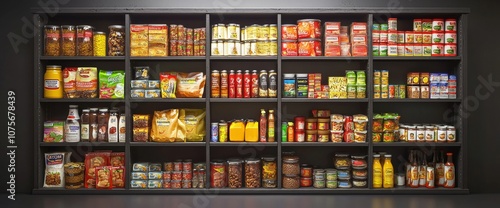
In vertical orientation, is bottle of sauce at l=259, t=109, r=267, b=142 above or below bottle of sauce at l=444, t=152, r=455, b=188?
above

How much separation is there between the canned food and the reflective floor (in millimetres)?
1560

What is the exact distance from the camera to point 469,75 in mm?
4742

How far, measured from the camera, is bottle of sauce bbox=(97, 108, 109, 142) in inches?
177

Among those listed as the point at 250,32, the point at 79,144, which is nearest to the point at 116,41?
the point at 79,144

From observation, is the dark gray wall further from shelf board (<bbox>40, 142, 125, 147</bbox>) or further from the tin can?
the tin can

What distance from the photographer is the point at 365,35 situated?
446 cm

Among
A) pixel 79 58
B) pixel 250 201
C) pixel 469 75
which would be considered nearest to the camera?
pixel 250 201

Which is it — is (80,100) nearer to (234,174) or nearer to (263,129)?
(234,174)

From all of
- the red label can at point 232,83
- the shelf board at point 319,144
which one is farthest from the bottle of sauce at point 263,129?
the red label can at point 232,83

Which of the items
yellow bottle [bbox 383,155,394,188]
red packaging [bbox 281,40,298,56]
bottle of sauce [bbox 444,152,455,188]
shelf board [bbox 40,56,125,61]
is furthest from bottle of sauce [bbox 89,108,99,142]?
bottle of sauce [bbox 444,152,455,188]

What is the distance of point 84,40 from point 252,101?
1758mm

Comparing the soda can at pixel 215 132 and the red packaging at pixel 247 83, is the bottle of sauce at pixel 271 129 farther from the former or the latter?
the soda can at pixel 215 132

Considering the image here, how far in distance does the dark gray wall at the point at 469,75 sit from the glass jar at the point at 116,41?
19.0 inches

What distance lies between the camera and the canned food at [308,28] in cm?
445
